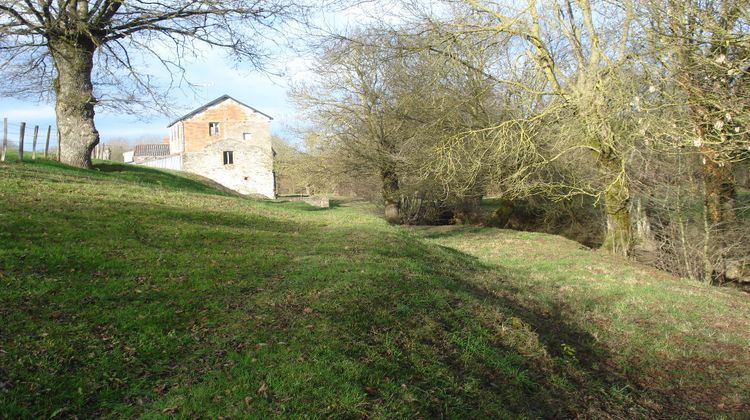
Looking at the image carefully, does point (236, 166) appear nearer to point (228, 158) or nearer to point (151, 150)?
point (228, 158)

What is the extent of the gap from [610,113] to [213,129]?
40.3 meters

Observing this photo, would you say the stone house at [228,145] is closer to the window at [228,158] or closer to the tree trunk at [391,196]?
the window at [228,158]

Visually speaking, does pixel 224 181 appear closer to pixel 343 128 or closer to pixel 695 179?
pixel 343 128

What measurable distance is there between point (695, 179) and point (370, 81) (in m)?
13.8

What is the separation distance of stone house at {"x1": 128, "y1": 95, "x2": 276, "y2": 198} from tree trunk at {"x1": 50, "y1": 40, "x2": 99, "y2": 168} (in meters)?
24.9

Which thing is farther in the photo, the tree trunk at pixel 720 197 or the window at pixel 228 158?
the window at pixel 228 158

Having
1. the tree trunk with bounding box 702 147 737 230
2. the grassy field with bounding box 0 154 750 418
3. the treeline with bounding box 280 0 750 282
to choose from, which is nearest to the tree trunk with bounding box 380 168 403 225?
the treeline with bounding box 280 0 750 282

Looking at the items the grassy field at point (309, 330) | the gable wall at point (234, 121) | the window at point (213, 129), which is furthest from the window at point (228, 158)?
→ the grassy field at point (309, 330)

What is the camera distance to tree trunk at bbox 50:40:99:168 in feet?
59.7

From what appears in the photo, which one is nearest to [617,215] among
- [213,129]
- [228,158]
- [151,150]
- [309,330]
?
[309,330]

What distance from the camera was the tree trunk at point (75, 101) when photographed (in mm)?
18188

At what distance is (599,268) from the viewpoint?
12.8 m

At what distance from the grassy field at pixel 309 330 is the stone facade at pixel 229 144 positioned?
34.7 meters

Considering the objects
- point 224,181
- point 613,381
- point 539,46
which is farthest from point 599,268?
point 224,181
